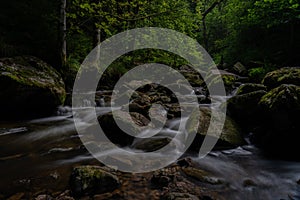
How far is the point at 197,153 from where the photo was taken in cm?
410

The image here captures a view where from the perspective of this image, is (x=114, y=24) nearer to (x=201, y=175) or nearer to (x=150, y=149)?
(x=150, y=149)

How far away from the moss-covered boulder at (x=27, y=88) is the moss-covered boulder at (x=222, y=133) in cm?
394

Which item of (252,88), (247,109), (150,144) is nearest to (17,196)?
(150,144)

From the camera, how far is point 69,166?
346 centimetres

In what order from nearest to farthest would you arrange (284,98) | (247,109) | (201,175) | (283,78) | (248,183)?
(248,183) < (201,175) < (284,98) < (247,109) < (283,78)

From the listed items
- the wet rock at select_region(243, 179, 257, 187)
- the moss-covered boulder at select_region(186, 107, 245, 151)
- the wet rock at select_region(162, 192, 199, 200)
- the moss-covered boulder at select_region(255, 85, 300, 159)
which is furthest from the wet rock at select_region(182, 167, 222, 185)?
the moss-covered boulder at select_region(255, 85, 300, 159)

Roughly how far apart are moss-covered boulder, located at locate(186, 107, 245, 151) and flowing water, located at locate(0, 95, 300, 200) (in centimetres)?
16

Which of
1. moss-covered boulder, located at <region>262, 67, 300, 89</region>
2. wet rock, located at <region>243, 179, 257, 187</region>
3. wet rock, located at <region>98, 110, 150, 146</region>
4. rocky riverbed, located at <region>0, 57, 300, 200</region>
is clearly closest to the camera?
rocky riverbed, located at <region>0, 57, 300, 200</region>

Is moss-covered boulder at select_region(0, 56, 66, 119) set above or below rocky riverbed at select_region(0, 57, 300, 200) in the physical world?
above

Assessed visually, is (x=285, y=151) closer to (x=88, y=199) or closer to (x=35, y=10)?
(x=88, y=199)

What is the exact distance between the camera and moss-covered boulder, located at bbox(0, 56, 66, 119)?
17.4ft

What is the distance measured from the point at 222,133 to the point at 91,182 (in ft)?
9.09

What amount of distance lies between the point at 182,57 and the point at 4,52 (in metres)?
6.09

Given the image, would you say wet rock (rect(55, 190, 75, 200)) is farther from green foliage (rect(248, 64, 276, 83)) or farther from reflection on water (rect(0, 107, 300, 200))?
green foliage (rect(248, 64, 276, 83))
